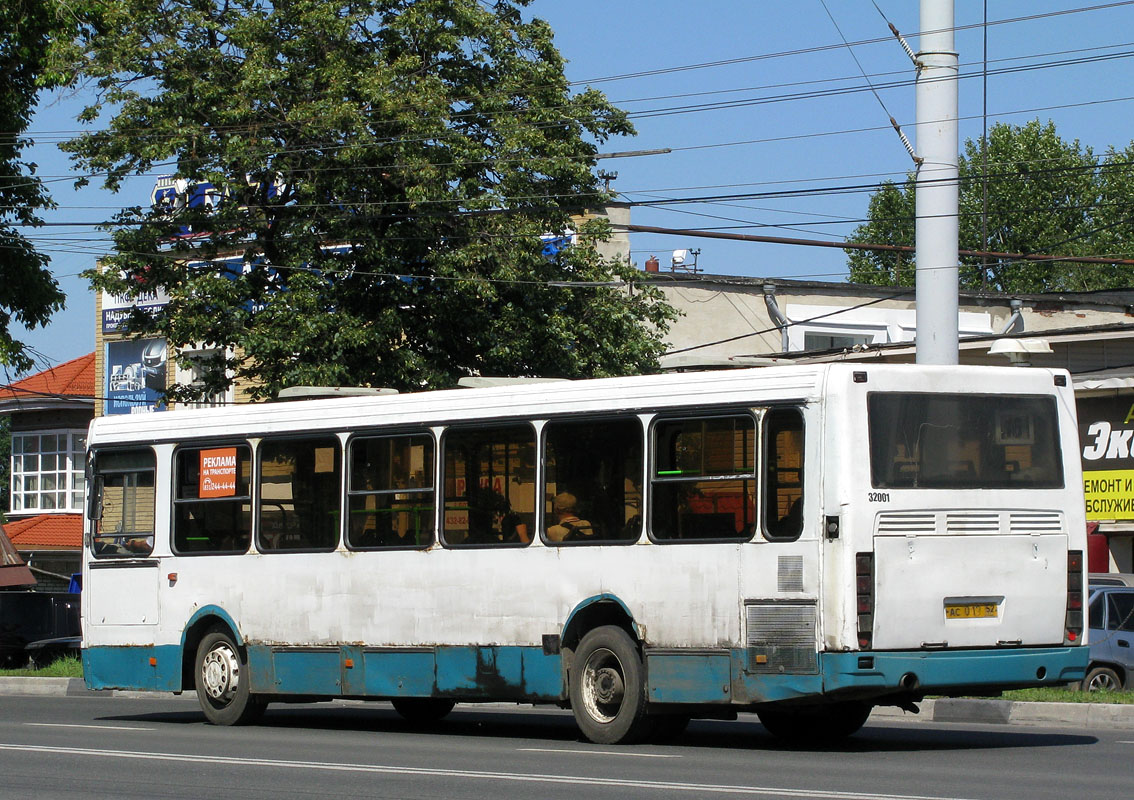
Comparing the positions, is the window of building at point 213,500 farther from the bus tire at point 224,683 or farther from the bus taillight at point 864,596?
the bus taillight at point 864,596

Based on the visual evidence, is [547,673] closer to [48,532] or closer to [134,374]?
[134,374]

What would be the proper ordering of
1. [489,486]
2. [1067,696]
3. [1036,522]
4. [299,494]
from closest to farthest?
[1036,522] < [489,486] < [299,494] < [1067,696]

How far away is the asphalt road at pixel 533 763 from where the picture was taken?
Answer: 1001cm

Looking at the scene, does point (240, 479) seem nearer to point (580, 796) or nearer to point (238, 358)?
point (580, 796)

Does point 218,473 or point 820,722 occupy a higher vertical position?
point 218,473

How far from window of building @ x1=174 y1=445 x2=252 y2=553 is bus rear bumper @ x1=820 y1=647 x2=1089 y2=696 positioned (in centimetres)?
661

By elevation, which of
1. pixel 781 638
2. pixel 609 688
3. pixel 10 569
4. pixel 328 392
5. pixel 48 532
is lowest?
pixel 609 688

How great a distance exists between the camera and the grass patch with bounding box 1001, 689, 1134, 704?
16375 mm

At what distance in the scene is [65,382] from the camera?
5400 centimetres

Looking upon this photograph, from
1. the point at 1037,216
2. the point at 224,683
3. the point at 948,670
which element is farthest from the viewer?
the point at 1037,216

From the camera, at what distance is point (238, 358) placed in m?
28.7

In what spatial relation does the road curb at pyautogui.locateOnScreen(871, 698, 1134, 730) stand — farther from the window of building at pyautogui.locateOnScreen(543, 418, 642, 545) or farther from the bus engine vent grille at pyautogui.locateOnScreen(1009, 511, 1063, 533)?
the window of building at pyautogui.locateOnScreen(543, 418, 642, 545)

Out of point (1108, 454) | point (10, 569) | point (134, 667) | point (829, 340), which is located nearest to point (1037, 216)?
point (829, 340)

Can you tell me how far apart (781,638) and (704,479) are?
1.40 metres
